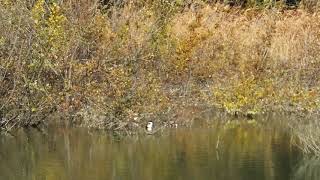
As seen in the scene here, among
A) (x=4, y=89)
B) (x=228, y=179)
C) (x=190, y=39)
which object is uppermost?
(x=190, y=39)

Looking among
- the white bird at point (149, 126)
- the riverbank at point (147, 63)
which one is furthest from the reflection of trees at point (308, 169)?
the white bird at point (149, 126)

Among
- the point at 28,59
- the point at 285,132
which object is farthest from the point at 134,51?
the point at 285,132

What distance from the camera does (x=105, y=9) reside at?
14398 mm

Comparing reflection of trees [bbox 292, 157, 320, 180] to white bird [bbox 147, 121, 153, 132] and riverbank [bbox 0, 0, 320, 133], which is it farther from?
white bird [bbox 147, 121, 153, 132]

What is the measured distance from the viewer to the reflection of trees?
9.11 meters

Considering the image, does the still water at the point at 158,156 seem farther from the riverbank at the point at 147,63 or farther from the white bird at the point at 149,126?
the riverbank at the point at 147,63

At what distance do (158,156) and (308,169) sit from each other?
2089 millimetres

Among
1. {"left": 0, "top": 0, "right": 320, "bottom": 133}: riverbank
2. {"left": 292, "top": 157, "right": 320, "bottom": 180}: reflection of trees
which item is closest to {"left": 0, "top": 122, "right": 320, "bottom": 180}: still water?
{"left": 292, "top": 157, "right": 320, "bottom": 180}: reflection of trees

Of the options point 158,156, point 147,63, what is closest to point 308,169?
point 158,156

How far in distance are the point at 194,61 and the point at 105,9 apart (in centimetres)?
215

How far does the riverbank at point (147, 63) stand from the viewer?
1170cm

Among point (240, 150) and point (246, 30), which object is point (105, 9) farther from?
point (240, 150)

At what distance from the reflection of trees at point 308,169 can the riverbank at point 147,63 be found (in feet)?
9.07

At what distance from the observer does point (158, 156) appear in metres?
9.90
